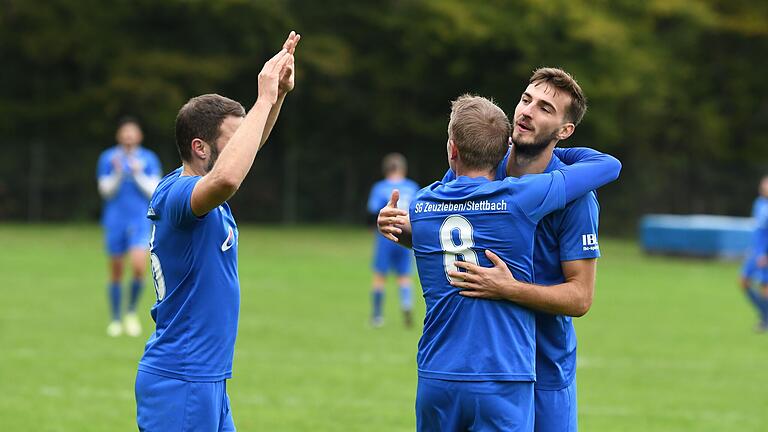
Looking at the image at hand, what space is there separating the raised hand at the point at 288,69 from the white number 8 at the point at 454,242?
90cm

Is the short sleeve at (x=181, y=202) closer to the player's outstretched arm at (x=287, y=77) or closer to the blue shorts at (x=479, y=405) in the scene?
the player's outstretched arm at (x=287, y=77)

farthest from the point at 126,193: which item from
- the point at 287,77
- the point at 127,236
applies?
the point at 287,77

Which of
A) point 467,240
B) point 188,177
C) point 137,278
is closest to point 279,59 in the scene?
point 188,177

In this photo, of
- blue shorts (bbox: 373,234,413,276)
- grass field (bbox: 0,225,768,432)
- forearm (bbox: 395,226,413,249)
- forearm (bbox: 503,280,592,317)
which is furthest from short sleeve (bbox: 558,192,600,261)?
blue shorts (bbox: 373,234,413,276)

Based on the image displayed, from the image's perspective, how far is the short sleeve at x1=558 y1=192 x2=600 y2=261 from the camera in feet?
14.8

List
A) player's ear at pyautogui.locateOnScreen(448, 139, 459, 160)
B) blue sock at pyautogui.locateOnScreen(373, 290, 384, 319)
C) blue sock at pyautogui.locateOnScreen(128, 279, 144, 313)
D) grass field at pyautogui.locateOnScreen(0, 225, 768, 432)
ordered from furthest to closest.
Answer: blue sock at pyautogui.locateOnScreen(373, 290, 384, 319)
blue sock at pyautogui.locateOnScreen(128, 279, 144, 313)
grass field at pyautogui.locateOnScreen(0, 225, 768, 432)
player's ear at pyautogui.locateOnScreen(448, 139, 459, 160)

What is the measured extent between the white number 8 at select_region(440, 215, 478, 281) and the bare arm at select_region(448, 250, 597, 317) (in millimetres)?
28

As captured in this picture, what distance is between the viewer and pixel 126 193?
44.2ft

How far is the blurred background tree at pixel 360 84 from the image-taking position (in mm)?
36656

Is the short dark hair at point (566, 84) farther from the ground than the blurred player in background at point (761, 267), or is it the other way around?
the short dark hair at point (566, 84)

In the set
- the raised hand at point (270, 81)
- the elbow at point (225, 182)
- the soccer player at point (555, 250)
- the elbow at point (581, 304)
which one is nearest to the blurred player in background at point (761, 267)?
the soccer player at point (555, 250)

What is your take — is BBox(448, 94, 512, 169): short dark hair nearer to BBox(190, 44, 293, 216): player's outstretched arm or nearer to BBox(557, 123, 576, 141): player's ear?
BBox(557, 123, 576, 141): player's ear

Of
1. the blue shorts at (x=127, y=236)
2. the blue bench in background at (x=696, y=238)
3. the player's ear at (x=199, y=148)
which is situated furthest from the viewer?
the blue bench in background at (x=696, y=238)

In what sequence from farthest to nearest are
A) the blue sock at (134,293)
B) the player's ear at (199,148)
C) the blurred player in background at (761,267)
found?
the blurred player in background at (761,267) < the blue sock at (134,293) < the player's ear at (199,148)
